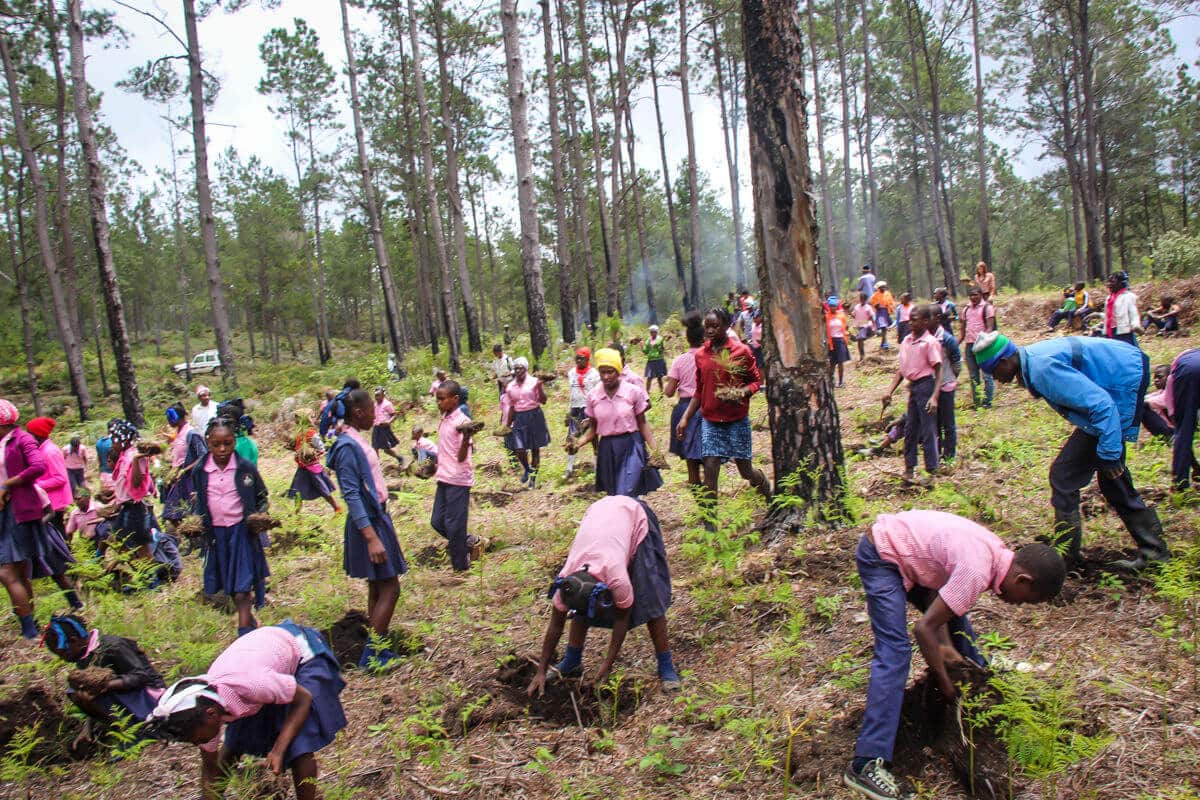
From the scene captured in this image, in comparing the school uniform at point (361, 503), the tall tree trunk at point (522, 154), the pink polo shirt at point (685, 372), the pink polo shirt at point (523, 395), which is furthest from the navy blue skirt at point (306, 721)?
the tall tree trunk at point (522, 154)

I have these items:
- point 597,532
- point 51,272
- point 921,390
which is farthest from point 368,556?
point 51,272

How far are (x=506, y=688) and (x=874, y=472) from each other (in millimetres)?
4664

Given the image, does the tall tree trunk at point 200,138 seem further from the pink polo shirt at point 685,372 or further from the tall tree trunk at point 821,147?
the tall tree trunk at point 821,147

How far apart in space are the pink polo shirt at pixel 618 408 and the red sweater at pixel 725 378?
515mm

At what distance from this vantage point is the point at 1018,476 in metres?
6.28

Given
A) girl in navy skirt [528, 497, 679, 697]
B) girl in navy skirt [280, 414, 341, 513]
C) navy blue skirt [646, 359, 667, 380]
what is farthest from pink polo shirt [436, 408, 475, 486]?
navy blue skirt [646, 359, 667, 380]

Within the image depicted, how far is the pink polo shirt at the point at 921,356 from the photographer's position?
6926 millimetres

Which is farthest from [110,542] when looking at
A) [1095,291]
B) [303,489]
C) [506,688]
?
[1095,291]

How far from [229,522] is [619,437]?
9.85ft

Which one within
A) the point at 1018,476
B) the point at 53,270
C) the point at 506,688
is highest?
the point at 53,270

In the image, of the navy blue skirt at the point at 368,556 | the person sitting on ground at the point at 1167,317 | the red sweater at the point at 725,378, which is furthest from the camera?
the person sitting on ground at the point at 1167,317

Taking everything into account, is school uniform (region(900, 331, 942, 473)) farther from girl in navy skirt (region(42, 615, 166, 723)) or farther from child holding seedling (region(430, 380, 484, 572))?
girl in navy skirt (region(42, 615, 166, 723))

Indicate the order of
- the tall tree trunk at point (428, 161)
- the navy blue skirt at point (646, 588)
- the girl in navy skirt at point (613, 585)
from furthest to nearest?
the tall tree trunk at point (428, 161) < the navy blue skirt at point (646, 588) < the girl in navy skirt at point (613, 585)

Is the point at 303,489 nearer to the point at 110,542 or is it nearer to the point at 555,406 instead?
the point at 110,542
